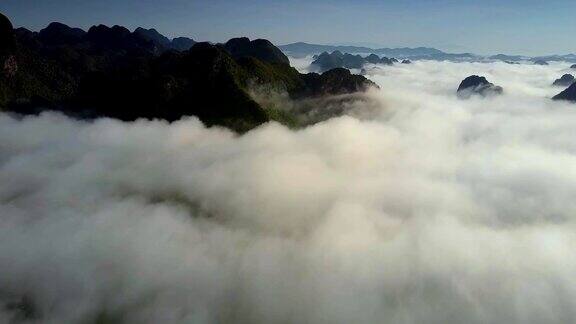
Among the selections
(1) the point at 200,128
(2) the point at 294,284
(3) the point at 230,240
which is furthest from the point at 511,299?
(1) the point at 200,128

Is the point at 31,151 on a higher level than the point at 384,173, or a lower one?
higher

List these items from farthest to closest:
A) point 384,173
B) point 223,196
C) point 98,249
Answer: point 384,173 → point 223,196 → point 98,249

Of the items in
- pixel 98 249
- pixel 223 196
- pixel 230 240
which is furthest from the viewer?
pixel 223 196

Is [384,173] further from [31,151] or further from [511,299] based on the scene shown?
[31,151]

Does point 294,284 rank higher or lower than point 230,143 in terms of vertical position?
lower

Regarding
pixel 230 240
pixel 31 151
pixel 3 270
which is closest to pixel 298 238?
pixel 230 240

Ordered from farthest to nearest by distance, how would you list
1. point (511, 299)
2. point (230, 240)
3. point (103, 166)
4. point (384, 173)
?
point (384, 173), point (103, 166), point (230, 240), point (511, 299)

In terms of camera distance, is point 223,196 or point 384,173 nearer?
point 223,196

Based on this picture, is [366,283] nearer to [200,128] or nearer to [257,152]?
[257,152]

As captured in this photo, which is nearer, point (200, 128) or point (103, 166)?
point (103, 166)
